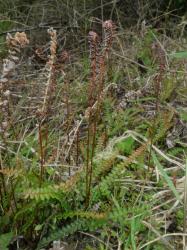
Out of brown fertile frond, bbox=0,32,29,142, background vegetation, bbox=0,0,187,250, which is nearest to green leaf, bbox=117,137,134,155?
background vegetation, bbox=0,0,187,250

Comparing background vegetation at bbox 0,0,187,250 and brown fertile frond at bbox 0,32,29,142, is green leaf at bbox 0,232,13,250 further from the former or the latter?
brown fertile frond at bbox 0,32,29,142

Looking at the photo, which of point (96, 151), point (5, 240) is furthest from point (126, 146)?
point (5, 240)

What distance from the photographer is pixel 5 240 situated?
1.82 metres

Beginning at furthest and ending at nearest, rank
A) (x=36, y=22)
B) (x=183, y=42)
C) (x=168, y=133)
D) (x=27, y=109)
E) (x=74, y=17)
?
(x=36, y=22), (x=74, y=17), (x=183, y=42), (x=27, y=109), (x=168, y=133)

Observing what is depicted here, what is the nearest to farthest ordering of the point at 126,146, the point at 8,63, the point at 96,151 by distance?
the point at 8,63, the point at 96,151, the point at 126,146

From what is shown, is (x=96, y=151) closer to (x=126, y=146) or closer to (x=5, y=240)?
(x=126, y=146)

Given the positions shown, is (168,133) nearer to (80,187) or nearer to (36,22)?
(80,187)

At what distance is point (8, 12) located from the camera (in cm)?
418

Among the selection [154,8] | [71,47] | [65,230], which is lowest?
[65,230]

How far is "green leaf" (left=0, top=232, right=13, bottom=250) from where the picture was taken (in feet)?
5.90

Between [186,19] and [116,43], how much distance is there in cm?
65

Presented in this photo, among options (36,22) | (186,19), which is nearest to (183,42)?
(186,19)

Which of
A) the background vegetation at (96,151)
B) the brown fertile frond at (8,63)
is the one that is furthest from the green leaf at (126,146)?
the brown fertile frond at (8,63)

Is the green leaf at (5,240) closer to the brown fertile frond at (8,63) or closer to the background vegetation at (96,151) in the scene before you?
the background vegetation at (96,151)
